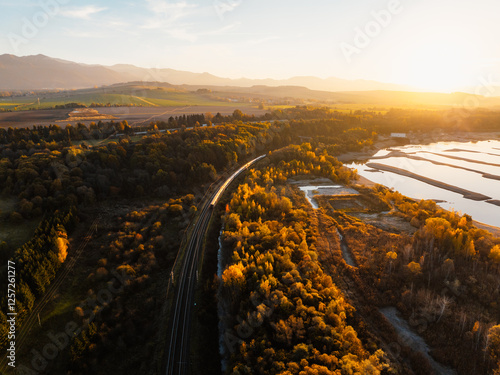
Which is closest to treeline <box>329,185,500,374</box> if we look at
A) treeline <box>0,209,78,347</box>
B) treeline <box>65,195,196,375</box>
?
treeline <box>65,195,196,375</box>

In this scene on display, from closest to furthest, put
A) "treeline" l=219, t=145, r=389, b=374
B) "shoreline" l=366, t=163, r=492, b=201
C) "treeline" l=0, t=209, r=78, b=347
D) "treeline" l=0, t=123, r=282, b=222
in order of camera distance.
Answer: "treeline" l=219, t=145, r=389, b=374, "treeline" l=0, t=209, r=78, b=347, "treeline" l=0, t=123, r=282, b=222, "shoreline" l=366, t=163, r=492, b=201

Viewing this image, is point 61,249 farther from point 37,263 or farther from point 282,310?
point 282,310

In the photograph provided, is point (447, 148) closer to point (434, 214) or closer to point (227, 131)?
point (434, 214)

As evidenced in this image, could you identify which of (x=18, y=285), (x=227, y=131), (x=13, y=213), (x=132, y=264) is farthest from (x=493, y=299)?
(x=227, y=131)

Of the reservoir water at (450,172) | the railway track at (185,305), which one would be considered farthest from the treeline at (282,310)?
the reservoir water at (450,172)

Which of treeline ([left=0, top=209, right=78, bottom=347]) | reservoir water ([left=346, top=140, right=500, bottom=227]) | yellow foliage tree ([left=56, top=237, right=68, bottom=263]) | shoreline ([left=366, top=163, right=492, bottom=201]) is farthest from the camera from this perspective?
shoreline ([left=366, top=163, right=492, bottom=201])

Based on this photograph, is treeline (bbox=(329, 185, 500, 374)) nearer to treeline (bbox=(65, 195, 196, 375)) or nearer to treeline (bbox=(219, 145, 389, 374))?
treeline (bbox=(219, 145, 389, 374))
